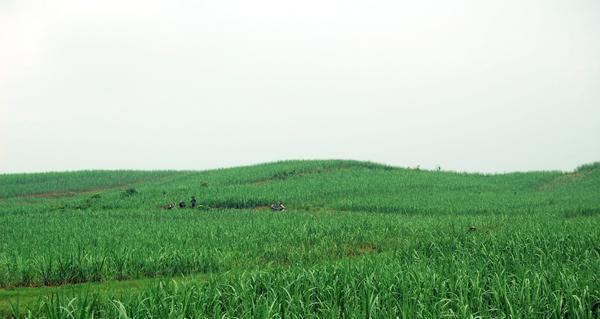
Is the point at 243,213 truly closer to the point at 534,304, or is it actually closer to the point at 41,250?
the point at 41,250

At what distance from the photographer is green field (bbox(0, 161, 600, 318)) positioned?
6977mm

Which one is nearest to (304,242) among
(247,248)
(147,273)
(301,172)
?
(247,248)

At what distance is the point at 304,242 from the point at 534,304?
8.92m

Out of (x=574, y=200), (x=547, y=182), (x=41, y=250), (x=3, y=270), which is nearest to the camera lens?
(x=3, y=270)

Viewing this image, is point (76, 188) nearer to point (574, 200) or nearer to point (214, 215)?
point (214, 215)

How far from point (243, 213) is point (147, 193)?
1312 centimetres

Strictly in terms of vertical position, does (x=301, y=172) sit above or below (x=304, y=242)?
above

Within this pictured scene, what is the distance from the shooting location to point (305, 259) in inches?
504

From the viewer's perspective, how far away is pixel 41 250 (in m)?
13.4

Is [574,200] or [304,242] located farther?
[574,200]

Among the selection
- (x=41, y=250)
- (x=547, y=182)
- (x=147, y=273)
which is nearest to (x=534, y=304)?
(x=147, y=273)

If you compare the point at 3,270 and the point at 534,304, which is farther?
the point at 3,270

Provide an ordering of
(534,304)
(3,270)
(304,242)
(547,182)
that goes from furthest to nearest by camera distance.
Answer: (547,182)
(304,242)
(3,270)
(534,304)

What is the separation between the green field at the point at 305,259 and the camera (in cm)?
698
